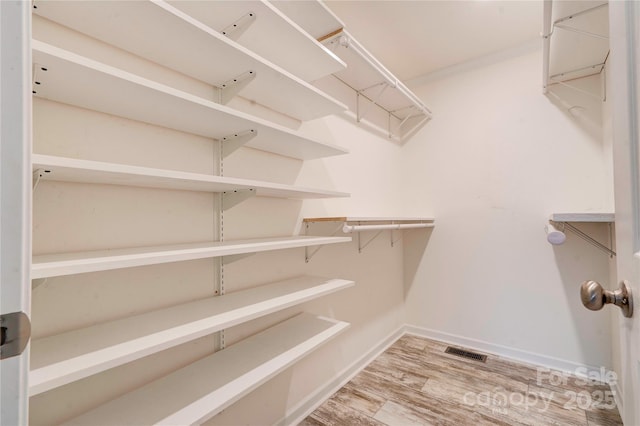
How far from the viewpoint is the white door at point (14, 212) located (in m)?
0.34

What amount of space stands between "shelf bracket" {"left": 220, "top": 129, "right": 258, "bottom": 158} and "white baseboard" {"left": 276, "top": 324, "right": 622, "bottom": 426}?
1.39m

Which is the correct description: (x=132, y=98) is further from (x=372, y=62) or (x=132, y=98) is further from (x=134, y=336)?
(x=372, y=62)

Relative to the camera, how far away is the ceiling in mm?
1749

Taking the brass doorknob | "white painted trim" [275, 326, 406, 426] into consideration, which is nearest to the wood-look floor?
"white painted trim" [275, 326, 406, 426]

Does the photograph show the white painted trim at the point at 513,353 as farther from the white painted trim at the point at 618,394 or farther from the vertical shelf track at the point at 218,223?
the vertical shelf track at the point at 218,223

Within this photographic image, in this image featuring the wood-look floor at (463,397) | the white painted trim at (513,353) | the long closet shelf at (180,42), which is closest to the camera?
the long closet shelf at (180,42)

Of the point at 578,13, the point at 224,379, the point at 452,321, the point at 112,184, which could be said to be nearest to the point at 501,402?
the point at 452,321

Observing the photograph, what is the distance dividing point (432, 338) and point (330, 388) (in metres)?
1.24

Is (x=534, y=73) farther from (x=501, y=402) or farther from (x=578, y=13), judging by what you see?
(x=501, y=402)

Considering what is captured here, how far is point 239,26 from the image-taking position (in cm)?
111

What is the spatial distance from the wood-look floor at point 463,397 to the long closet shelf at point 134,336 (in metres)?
0.92

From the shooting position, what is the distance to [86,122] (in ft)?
2.93

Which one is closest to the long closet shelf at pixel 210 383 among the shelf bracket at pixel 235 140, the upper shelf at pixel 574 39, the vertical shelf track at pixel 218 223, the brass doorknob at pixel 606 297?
the vertical shelf track at pixel 218 223

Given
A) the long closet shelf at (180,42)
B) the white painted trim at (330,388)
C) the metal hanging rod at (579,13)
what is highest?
the metal hanging rod at (579,13)
